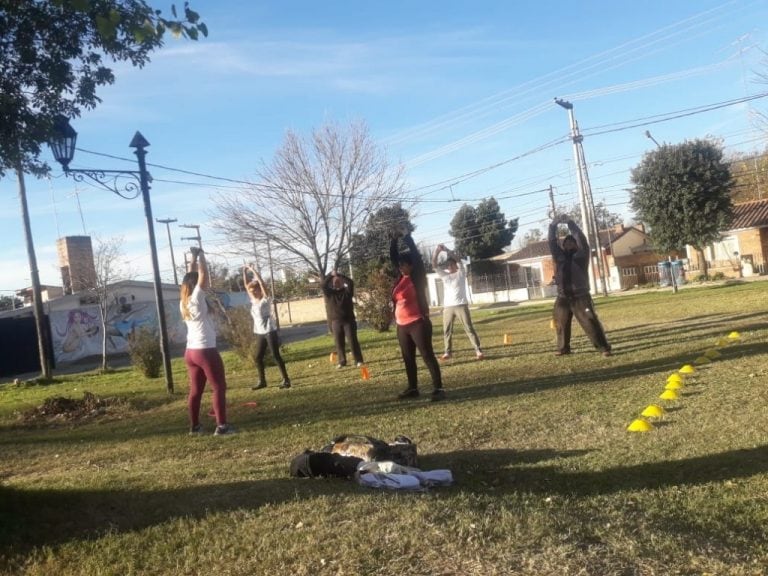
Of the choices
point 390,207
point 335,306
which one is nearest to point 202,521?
point 335,306

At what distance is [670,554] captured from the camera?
336 cm

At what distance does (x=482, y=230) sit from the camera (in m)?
56.0

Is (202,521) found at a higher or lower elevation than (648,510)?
higher

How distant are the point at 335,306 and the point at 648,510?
8.53m

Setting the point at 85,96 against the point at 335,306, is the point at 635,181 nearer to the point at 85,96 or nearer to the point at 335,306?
the point at 335,306

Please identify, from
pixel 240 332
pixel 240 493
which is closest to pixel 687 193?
pixel 240 332

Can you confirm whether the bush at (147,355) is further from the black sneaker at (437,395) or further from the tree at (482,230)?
the tree at (482,230)

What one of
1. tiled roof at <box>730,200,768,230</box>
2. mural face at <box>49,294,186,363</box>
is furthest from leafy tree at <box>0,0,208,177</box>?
tiled roof at <box>730,200,768,230</box>

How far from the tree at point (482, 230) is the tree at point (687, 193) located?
1841 cm

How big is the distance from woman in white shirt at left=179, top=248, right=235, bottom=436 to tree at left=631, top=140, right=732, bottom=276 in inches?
1345

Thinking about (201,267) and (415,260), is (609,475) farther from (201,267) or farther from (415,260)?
(201,267)

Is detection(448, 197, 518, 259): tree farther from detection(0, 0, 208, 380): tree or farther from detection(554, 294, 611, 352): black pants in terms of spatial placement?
detection(0, 0, 208, 380): tree

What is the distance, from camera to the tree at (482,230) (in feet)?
183

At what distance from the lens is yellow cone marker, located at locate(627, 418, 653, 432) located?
583cm
